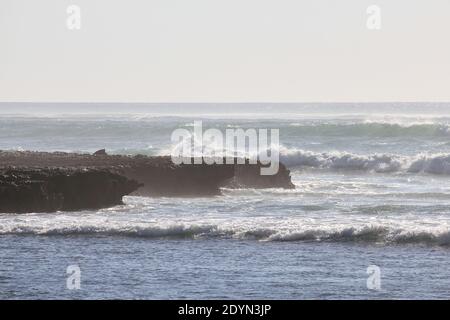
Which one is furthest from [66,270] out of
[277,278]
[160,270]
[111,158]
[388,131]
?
[388,131]

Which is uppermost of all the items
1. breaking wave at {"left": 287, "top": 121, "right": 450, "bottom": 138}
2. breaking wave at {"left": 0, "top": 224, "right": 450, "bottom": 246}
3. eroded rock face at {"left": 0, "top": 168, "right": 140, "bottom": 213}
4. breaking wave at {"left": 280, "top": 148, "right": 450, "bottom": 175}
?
eroded rock face at {"left": 0, "top": 168, "right": 140, "bottom": 213}

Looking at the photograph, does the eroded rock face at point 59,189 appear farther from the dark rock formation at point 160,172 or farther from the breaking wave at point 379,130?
the breaking wave at point 379,130

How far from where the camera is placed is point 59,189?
3947 centimetres

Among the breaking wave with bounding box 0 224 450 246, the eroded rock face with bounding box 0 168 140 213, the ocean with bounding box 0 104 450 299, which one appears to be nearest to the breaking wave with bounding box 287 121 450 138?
the ocean with bounding box 0 104 450 299

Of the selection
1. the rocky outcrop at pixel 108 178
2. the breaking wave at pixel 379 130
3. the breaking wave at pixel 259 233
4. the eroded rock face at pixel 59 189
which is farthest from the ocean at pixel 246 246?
the breaking wave at pixel 379 130

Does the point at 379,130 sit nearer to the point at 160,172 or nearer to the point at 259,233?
the point at 160,172

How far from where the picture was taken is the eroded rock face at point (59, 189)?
125 ft

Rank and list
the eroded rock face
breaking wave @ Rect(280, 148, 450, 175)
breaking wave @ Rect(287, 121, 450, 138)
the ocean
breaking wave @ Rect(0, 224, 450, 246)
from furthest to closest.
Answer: breaking wave @ Rect(287, 121, 450, 138)
breaking wave @ Rect(280, 148, 450, 175)
the eroded rock face
breaking wave @ Rect(0, 224, 450, 246)
the ocean

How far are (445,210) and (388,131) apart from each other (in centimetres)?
5450

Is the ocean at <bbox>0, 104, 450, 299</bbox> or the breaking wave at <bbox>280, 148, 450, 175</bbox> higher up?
the ocean at <bbox>0, 104, 450, 299</bbox>

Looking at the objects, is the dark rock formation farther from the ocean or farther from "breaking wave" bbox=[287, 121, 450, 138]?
"breaking wave" bbox=[287, 121, 450, 138]

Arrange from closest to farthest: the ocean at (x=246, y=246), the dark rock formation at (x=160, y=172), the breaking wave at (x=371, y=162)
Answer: the ocean at (x=246, y=246)
the dark rock formation at (x=160, y=172)
the breaking wave at (x=371, y=162)

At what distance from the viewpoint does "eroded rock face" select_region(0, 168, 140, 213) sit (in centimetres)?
3825

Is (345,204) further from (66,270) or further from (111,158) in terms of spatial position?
(66,270)
